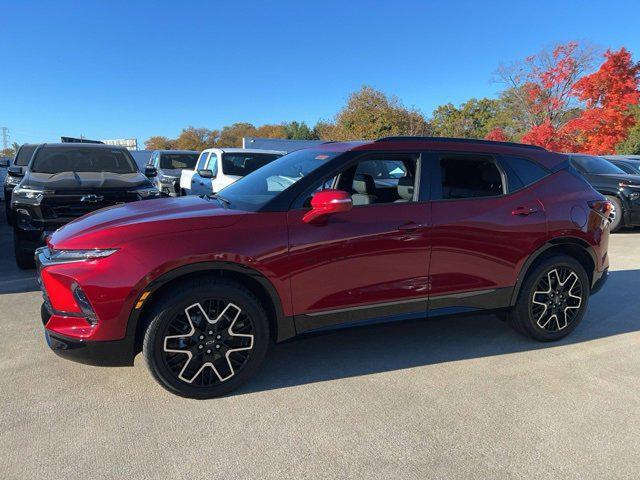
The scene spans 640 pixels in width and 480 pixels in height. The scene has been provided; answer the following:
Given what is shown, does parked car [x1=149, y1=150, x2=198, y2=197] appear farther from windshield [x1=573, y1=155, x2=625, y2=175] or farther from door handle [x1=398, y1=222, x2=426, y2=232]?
door handle [x1=398, y1=222, x2=426, y2=232]

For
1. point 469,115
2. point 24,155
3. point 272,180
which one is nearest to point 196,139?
point 469,115

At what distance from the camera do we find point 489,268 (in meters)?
3.74

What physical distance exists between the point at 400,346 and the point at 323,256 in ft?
4.35

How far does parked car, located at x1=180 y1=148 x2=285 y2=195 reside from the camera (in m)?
9.25

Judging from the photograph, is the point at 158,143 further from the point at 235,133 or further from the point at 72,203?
the point at 72,203

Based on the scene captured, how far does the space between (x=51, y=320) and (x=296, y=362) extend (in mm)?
1731

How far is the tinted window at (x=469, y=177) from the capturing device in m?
3.69

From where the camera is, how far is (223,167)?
956cm

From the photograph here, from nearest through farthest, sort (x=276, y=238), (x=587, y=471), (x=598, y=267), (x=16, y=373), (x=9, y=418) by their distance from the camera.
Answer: (x=587, y=471)
(x=9, y=418)
(x=276, y=238)
(x=16, y=373)
(x=598, y=267)

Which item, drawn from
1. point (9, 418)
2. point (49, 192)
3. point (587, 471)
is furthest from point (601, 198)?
point (49, 192)

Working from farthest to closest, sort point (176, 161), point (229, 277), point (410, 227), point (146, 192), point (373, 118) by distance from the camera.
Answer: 1. point (373, 118)
2. point (176, 161)
3. point (146, 192)
4. point (410, 227)
5. point (229, 277)

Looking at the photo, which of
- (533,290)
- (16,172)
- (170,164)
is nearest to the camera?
(533,290)

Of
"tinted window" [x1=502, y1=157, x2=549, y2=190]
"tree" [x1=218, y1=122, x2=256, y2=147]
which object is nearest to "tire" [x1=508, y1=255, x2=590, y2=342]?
"tinted window" [x1=502, y1=157, x2=549, y2=190]

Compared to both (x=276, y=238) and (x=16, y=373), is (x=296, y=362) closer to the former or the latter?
(x=276, y=238)
